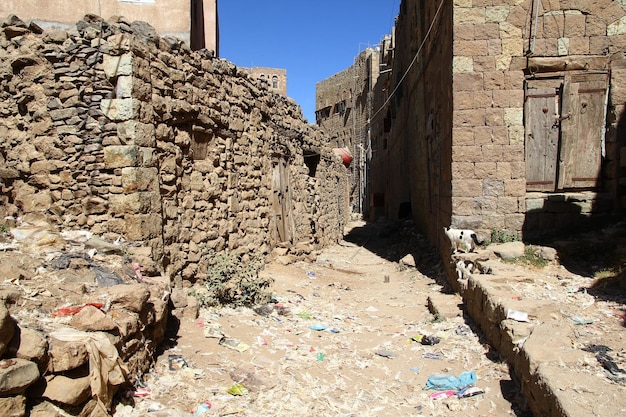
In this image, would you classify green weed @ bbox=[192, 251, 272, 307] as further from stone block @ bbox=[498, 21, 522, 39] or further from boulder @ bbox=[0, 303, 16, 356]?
stone block @ bbox=[498, 21, 522, 39]

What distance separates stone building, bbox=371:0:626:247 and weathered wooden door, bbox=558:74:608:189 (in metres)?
0.02

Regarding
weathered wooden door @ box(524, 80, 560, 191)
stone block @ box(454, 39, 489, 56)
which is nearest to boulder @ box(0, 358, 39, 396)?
stone block @ box(454, 39, 489, 56)

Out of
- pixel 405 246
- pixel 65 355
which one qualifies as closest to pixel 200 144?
pixel 65 355

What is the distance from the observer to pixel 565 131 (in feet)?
21.9

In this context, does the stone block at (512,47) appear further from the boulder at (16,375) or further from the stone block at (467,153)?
the boulder at (16,375)

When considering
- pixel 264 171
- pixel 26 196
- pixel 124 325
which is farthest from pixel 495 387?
pixel 264 171

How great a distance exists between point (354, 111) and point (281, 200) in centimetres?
1998

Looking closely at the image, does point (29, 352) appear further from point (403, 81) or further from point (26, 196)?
point (403, 81)

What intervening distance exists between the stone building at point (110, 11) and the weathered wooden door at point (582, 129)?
6089 mm

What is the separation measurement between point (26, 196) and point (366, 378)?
158 inches

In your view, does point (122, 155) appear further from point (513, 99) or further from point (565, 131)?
point (565, 131)

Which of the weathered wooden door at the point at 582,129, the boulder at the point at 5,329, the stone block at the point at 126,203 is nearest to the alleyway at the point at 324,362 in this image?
the boulder at the point at 5,329

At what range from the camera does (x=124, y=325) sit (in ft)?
10.2

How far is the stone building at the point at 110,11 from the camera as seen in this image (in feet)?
20.1
